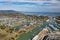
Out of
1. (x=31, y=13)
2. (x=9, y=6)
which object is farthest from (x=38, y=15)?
(x=9, y=6)

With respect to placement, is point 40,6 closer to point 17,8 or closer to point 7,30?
point 17,8

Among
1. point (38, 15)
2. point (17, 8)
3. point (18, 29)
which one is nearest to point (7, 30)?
point (18, 29)

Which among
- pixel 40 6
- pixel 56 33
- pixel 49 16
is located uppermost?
pixel 40 6

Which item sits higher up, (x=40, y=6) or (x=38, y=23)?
(x=40, y=6)

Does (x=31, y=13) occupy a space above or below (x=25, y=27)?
above

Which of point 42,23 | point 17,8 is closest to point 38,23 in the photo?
point 42,23

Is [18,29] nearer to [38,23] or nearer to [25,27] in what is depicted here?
[25,27]

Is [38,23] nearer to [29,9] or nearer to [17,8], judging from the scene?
[29,9]
